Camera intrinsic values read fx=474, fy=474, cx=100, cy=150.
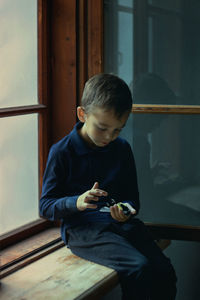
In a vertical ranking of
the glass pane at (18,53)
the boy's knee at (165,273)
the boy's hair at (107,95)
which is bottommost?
the boy's knee at (165,273)

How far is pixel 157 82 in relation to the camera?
2.20 m

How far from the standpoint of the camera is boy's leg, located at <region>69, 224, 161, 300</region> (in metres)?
1.77

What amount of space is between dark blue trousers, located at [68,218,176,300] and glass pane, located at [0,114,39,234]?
39 centimetres

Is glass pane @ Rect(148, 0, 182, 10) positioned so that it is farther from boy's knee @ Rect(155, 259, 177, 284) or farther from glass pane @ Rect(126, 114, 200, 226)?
boy's knee @ Rect(155, 259, 177, 284)

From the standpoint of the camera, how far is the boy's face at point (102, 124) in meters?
1.76

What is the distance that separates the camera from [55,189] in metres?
1.88

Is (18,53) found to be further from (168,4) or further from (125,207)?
(125,207)

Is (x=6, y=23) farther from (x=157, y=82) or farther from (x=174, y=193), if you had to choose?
(x=174, y=193)

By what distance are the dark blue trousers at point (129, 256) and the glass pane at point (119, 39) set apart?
72 centimetres

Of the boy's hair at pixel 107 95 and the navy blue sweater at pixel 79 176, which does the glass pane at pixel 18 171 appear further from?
the boy's hair at pixel 107 95

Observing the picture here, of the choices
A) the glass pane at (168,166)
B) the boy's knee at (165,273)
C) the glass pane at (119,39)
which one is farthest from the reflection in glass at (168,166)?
the boy's knee at (165,273)

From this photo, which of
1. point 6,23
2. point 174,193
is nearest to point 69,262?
point 174,193

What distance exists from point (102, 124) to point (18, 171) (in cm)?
63

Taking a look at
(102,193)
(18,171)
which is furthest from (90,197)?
(18,171)
